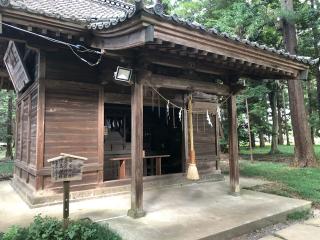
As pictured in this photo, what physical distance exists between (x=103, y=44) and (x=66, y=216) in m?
2.84

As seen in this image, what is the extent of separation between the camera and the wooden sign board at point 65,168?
4078 millimetres

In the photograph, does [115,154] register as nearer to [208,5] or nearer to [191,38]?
[191,38]

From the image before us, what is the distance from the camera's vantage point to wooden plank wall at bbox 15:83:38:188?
254 inches

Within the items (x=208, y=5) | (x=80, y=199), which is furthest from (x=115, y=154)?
(x=208, y=5)

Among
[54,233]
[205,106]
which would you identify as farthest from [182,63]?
[54,233]

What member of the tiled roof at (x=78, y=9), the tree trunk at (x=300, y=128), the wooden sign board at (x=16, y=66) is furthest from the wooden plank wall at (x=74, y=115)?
the tree trunk at (x=300, y=128)

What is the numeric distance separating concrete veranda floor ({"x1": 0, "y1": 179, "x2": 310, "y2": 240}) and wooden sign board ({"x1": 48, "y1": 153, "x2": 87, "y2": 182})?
43.2 inches

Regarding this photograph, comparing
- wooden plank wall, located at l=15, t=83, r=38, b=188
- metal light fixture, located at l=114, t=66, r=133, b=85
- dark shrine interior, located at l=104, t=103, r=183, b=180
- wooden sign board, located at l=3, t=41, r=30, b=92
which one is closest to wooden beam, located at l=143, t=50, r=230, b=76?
metal light fixture, located at l=114, t=66, r=133, b=85

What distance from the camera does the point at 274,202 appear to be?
6199 mm

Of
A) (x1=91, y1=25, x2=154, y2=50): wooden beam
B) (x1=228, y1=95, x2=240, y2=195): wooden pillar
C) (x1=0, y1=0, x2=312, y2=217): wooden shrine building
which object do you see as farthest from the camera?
(x1=228, y1=95, x2=240, y2=195): wooden pillar

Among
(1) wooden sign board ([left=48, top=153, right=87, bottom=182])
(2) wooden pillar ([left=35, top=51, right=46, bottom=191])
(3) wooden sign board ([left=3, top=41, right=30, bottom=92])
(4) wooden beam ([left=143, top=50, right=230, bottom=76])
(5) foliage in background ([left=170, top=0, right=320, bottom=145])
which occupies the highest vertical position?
(5) foliage in background ([left=170, top=0, right=320, bottom=145])

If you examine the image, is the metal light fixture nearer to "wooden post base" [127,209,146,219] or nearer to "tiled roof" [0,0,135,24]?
"tiled roof" [0,0,135,24]

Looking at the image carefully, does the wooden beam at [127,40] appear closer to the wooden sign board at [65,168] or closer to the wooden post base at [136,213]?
the wooden sign board at [65,168]

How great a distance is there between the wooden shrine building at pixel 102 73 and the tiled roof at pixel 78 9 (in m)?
0.03
